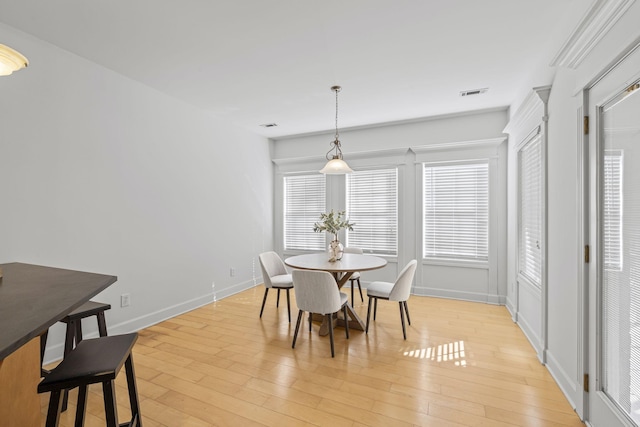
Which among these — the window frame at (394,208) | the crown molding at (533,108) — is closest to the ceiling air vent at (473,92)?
the crown molding at (533,108)

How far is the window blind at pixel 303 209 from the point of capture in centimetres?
573

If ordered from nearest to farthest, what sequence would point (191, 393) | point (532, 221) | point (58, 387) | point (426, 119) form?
point (58, 387) < point (191, 393) < point (532, 221) < point (426, 119)

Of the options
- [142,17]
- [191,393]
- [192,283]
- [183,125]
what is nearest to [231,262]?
[192,283]

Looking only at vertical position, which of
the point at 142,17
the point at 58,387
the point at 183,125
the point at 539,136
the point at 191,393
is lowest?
the point at 191,393

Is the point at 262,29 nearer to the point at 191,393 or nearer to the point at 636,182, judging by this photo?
the point at 636,182

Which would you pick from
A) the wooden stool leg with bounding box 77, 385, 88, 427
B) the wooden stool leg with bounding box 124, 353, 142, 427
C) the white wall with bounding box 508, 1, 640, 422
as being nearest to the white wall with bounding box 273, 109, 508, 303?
the white wall with bounding box 508, 1, 640, 422

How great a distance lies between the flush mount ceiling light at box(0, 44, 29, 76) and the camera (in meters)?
1.27

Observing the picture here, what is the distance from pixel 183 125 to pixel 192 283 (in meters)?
2.14

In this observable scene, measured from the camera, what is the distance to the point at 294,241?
19.6 ft

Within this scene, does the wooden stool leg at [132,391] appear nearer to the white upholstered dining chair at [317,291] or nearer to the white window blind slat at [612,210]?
the white upholstered dining chair at [317,291]

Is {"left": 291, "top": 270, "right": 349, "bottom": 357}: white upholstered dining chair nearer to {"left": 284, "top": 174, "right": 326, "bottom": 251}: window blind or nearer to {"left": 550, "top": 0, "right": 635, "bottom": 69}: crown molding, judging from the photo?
{"left": 550, "top": 0, "right": 635, "bottom": 69}: crown molding

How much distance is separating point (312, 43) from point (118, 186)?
2491 millimetres

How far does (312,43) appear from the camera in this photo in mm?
2635

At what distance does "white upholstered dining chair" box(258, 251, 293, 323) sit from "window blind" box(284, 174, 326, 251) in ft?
5.04
